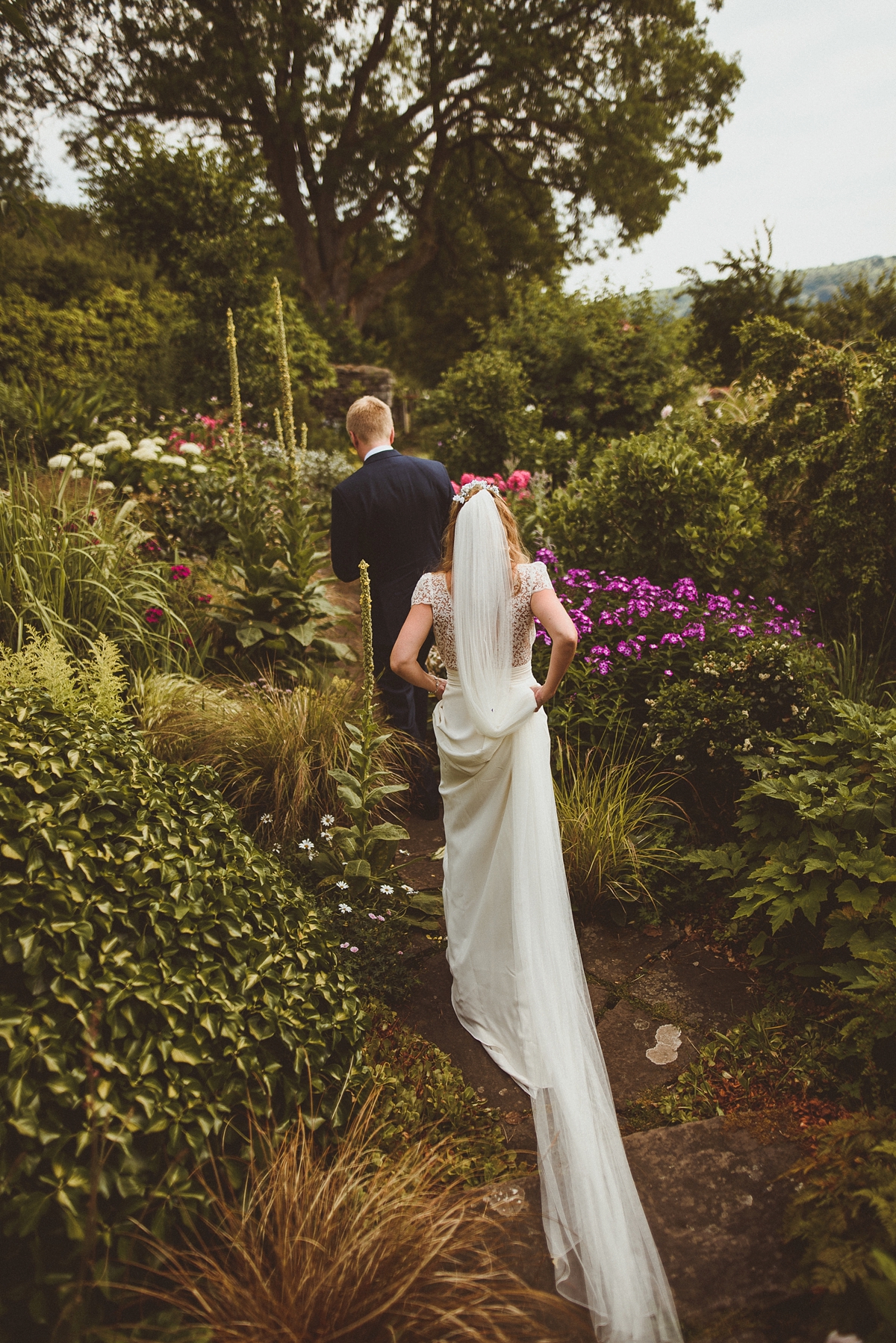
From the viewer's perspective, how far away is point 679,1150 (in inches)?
88.4

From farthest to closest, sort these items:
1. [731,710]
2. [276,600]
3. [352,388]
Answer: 1. [352,388]
2. [276,600]
3. [731,710]

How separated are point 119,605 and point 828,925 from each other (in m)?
4.06

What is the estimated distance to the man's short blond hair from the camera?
13.9 feet

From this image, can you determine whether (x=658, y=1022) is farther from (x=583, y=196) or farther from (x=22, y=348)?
(x=583, y=196)

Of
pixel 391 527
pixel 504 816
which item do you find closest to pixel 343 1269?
pixel 504 816


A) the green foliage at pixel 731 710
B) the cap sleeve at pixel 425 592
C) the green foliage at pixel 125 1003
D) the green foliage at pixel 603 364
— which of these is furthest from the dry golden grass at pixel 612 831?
the green foliage at pixel 603 364

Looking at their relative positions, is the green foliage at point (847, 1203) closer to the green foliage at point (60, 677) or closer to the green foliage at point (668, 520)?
the green foliage at point (60, 677)

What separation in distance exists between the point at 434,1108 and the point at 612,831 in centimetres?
149

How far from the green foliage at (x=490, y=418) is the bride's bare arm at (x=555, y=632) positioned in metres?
6.18

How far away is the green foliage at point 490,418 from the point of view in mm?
8906

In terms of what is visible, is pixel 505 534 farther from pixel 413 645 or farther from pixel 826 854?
pixel 826 854


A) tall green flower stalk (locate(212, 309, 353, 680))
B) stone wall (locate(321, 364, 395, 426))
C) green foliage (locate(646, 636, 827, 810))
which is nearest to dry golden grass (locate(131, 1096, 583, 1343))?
green foliage (locate(646, 636, 827, 810))

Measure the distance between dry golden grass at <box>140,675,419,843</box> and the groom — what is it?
0.29m

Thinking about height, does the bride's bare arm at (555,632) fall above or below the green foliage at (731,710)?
above
